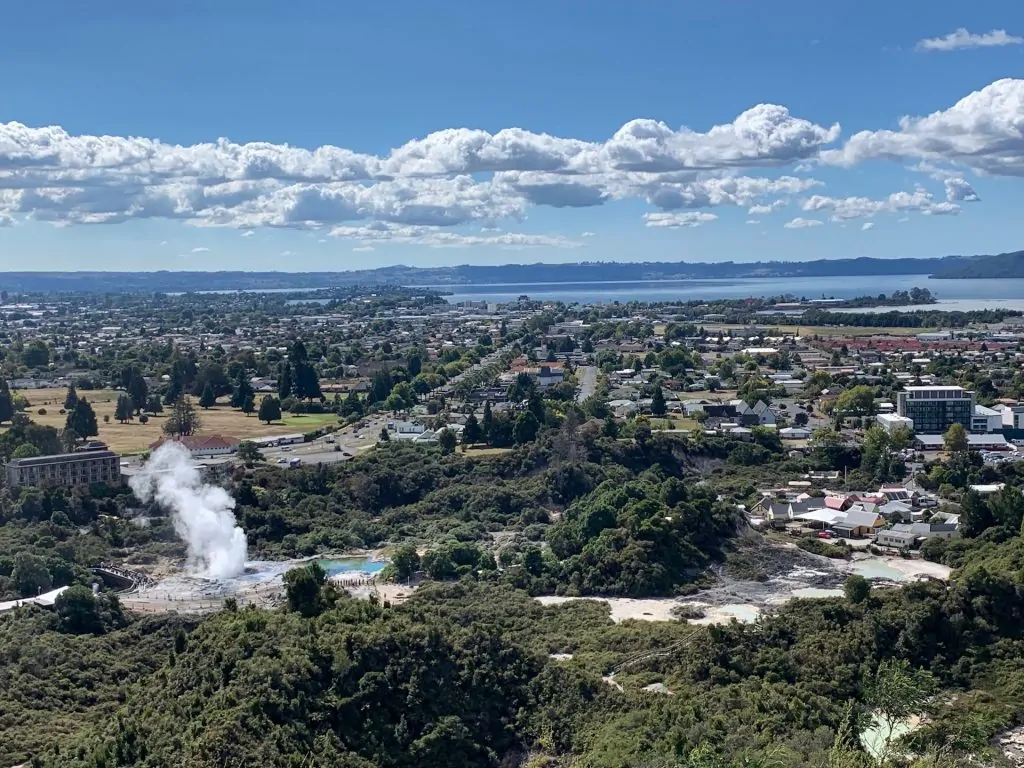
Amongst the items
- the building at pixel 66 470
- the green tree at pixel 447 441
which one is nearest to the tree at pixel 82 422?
the building at pixel 66 470

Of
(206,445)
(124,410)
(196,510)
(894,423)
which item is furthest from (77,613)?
(894,423)

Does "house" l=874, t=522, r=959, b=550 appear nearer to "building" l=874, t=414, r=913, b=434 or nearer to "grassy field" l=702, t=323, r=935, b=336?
"building" l=874, t=414, r=913, b=434

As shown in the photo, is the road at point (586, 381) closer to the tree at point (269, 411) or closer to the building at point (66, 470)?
the tree at point (269, 411)

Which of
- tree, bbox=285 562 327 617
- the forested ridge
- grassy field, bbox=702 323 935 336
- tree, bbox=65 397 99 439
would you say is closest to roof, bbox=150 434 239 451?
tree, bbox=65 397 99 439

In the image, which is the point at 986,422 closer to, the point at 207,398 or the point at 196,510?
the point at 196,510

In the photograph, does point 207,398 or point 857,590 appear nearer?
point 857,590

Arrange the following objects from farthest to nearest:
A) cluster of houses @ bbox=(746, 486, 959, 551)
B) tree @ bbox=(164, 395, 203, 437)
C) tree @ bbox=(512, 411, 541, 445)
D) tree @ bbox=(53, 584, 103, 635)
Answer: tree @ bbox=(164, 395, 203, 437)
tree @ bbox=(512, 411, 541, 445)
cluster of houses @ bbox=(746, 486, 959, 551)
tree @ bbox=(53, 584, 103, 635)
